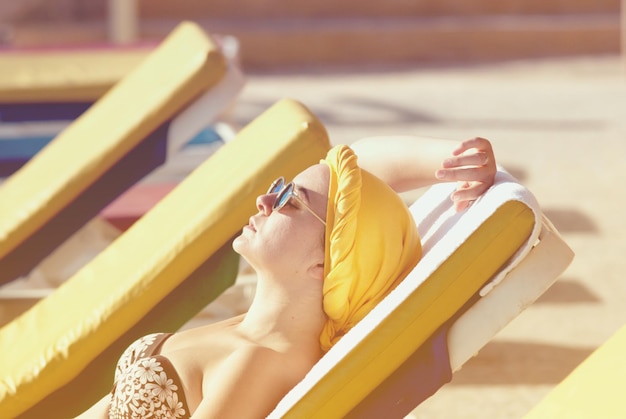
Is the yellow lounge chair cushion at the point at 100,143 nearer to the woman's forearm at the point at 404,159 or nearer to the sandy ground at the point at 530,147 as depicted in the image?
the sandy ground at the point at 530,147

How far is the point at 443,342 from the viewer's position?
7.85 feet

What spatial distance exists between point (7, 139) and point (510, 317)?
3.90 meters

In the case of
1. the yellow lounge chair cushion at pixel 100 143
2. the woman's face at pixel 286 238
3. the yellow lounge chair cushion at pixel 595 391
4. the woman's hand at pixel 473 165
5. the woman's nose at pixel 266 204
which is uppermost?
the woman's hand at pixel 473 165

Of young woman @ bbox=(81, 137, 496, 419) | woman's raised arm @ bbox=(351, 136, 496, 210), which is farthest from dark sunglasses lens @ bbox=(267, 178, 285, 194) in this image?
woman's raised arm @ bbox=(351, 136, 496, 210)

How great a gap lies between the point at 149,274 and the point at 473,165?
38.5 inches

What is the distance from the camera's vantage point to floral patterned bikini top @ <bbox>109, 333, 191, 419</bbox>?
8.14 feet

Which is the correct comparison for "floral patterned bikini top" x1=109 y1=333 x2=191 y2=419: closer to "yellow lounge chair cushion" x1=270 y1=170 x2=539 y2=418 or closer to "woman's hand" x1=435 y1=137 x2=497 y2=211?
"yellow lounge chair cushion" x1=270 y1=170 x2=539 y2=418

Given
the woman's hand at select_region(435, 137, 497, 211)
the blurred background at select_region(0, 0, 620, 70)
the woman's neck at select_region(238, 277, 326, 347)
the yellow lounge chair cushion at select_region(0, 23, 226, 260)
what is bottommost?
the blurred background at select_region(0, 0, 620, 70)

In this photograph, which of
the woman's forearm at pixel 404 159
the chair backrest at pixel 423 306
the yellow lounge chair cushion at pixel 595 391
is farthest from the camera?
the woman's forearm at pixel 404 159

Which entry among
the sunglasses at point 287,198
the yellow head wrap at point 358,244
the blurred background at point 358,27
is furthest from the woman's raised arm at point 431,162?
the blurred background at point 358,27

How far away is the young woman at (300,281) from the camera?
245 cm

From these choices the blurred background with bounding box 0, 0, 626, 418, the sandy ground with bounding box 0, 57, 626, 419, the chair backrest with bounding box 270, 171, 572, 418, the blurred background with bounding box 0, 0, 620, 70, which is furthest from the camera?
the blurred background with bounding box 0, 0, 620, 70

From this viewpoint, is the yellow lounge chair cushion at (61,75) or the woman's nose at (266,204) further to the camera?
the yellow lounge chair cushion at (61,75)

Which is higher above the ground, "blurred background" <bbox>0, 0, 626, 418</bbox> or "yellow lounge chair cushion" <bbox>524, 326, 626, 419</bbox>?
"yellow lounge chair cushion" <bbox>524, 326, 626, 419</bbox>
